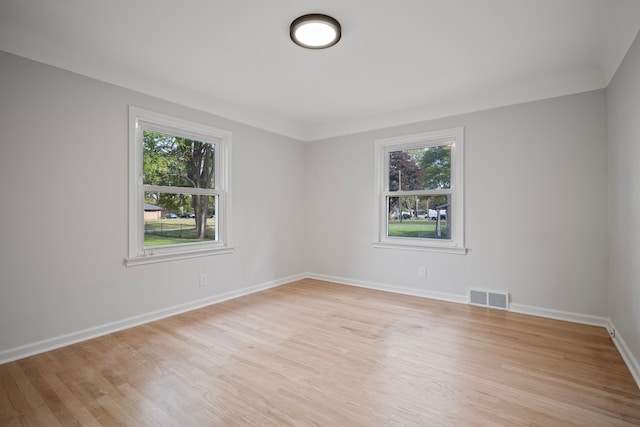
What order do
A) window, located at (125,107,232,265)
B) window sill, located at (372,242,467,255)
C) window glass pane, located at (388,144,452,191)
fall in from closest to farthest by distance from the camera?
window, located at (125,107,232,265) < window sill, located at (372,242,467,255) < window glass pane, located at (388,144,452,191)

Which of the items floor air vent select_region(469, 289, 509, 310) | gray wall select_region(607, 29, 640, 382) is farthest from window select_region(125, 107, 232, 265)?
gray wall select_region(607, 29, 640, 382)

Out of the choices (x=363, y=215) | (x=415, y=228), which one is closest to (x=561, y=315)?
(x=415, y=228)

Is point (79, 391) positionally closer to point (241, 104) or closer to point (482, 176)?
point (241, 104)

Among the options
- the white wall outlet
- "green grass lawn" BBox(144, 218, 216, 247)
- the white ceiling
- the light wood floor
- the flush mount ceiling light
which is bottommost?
the light wood floor

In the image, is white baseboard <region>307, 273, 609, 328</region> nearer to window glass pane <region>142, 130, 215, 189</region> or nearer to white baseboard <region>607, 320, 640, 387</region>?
white baseboard <region>607, 320, 640, 387</region>

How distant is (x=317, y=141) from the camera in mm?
5207

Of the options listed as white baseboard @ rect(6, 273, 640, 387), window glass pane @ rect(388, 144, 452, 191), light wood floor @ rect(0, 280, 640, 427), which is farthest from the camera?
window glass pane @ rect(388, 144, 452, 191)

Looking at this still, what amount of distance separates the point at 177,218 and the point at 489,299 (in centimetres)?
382

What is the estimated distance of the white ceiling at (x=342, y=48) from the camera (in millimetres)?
2141

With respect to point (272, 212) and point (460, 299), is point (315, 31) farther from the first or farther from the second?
point (460, 299)

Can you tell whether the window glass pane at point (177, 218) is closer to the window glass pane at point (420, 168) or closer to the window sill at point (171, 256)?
the window sill at point (171, 256)

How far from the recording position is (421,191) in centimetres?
423

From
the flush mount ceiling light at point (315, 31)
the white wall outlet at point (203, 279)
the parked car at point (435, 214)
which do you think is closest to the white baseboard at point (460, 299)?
the parked car at point (435, 214)

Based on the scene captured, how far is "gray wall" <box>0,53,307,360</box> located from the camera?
241 centimetres
